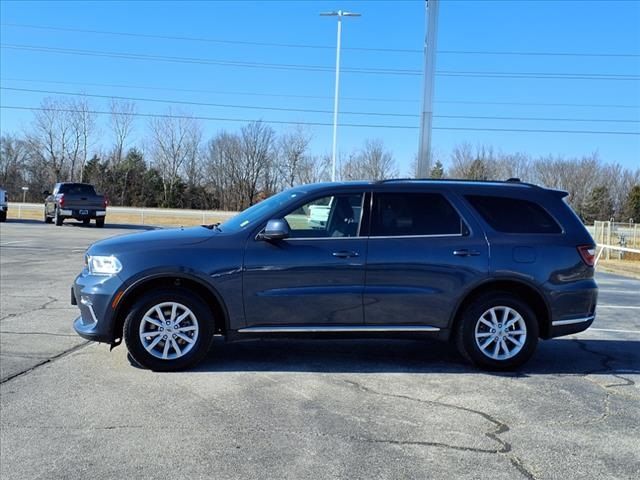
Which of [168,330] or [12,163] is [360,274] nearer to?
[168,330]

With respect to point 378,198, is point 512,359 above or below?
below

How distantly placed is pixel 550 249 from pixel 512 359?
1.14 m

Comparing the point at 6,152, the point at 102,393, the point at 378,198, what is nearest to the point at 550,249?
the point at 378,198

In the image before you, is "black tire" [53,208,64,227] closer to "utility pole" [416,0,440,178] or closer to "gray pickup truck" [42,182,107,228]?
"gray pickup truck" [42,182,107,228]

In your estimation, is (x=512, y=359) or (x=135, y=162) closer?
(x=512, y=359)

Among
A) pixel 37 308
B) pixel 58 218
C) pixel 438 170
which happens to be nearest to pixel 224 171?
pixel 438 170

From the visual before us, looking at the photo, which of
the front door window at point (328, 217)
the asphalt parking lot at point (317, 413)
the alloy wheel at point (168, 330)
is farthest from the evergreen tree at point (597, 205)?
the alloy wheel at point (168, 330)

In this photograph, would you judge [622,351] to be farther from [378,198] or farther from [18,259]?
[18,259]

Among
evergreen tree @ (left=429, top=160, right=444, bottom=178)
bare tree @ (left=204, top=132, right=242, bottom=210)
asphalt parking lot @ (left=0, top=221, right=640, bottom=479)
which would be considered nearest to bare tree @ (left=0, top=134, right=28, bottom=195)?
bare tree @ (left=204, top=132, right=242, bottom=210)

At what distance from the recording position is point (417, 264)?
565cm

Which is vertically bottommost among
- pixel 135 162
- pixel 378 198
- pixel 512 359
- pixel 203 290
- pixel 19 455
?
pixel 19 455

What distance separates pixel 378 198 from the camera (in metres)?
5.84

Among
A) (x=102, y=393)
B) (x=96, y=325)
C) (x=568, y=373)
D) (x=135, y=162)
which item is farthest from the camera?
(x=135, y=162)

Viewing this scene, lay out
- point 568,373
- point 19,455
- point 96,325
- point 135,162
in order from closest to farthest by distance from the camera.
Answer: point 19,455
point 96,325
point 568,373
point 135,162
